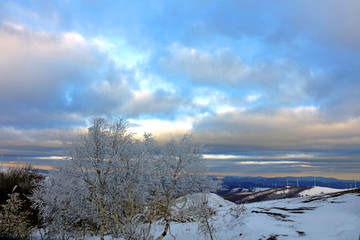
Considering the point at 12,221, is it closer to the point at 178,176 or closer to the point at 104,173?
the point at 104,173

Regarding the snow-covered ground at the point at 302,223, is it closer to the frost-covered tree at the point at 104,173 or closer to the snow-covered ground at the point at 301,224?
the snow-covered ground at the point at 301,224

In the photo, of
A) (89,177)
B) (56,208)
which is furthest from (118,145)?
(56,208)

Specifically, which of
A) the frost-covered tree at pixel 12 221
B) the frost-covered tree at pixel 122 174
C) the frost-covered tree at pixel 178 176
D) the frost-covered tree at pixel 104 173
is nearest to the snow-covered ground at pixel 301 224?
the frost-covered tree at pixel 178 176

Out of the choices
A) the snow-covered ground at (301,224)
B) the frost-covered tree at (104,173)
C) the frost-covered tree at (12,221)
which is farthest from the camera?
the frost-covered tree at (12,221)

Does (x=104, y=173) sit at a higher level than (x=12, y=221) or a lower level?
higher

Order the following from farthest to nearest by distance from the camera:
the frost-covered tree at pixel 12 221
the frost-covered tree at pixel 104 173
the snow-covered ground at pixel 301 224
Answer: the frost-covered tree at pixel 12 221 < the frost-covered tree at pixel 104 173 < the snow-covered ground at pixel 301 224

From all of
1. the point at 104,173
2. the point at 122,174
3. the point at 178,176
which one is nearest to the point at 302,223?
the point at 178,176

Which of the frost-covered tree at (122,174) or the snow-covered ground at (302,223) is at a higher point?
the frost-covered tree at (122,174)

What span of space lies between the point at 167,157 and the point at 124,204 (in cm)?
563

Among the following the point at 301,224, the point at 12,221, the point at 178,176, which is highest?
the point at 178,176

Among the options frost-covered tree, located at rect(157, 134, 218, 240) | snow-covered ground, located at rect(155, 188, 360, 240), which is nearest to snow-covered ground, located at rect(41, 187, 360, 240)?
snow-covered ground, located at rect(155, 188, 360, 240)

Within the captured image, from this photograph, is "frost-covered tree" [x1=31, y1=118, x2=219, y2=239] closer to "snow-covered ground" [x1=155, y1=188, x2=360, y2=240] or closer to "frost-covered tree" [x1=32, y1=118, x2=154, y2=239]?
"frost-covered tree" [x1=32, y1=118, x2=154, y2=239]

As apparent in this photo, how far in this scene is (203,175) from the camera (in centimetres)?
2230

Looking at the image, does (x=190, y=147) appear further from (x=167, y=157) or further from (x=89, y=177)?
(x=89, y=177)
